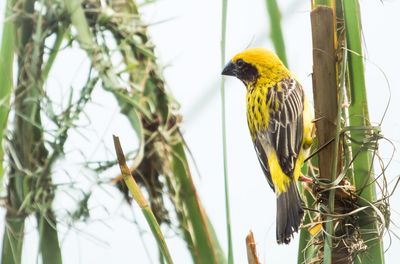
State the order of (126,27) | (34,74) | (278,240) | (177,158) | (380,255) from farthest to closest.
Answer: (126,27)
(34,74)
(177,158)
(278,240)
(380,255)

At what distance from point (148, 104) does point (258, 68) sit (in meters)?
0.51

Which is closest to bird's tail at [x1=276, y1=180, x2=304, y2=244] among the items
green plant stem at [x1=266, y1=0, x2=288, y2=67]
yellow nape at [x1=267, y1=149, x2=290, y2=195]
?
yellow nape at [x1=267, y1=149, x2=290, y2=195]

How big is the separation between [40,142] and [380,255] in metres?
1.16

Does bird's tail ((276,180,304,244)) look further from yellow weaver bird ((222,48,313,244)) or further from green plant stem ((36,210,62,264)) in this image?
green plant stem ((36,210,62,264))

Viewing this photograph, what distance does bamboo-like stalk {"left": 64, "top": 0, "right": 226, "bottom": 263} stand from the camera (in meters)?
2.10

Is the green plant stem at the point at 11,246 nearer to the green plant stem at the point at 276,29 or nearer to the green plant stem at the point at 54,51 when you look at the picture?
the green plant stem at the point at 54,51

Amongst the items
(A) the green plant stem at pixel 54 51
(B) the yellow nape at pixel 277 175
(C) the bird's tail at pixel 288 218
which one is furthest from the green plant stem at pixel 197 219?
(A) the green plant stem at pixel 54 51

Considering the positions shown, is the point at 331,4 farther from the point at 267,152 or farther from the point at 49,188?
the point at 49,188

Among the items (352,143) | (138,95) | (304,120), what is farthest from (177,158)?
(352,143)

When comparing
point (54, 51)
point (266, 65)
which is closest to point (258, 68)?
point (266, 65)

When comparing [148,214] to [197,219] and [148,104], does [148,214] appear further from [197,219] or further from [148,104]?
[148,104]

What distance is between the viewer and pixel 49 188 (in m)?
2.53

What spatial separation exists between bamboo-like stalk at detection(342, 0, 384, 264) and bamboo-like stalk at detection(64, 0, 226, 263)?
459 millimetres

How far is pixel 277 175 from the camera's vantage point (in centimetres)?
250
